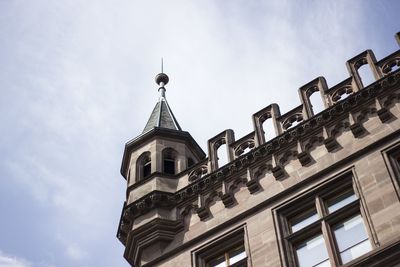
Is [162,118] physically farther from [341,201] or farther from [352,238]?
[352,238]

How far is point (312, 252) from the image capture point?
17.4 m

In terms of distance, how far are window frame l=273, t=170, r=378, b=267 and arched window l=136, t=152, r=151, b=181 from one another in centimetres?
541

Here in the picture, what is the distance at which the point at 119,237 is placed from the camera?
21.7 meters

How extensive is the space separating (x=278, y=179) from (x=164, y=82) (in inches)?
391

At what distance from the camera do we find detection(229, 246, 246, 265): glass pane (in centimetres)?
1859

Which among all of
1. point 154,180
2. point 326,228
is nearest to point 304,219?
point 326,228

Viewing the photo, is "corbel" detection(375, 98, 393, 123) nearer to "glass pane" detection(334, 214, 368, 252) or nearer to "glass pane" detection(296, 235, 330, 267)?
"glass pane" detection(334, 214, 368, 252)

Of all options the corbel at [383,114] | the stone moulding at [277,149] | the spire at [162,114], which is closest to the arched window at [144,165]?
the spire at [162,114]

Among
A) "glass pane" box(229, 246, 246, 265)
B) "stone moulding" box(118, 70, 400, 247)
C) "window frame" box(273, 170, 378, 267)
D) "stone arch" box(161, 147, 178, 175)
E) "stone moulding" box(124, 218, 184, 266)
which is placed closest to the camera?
"window frame" box(273, 170, 378, 267)

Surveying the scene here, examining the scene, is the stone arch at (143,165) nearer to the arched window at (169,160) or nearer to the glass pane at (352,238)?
the arched window at (169,160)

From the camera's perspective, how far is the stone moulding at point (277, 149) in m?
19.6

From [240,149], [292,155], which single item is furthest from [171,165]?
[292,155]

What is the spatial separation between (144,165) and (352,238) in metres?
7.93

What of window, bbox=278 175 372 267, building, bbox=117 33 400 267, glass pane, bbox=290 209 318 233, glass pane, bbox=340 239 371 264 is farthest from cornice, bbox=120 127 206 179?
glass pane, bbox=340 239 371 264
